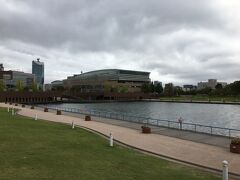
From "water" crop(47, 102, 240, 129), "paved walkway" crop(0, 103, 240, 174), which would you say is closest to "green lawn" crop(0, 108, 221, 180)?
"paved walkway" crop(0, 103, 240, 174)

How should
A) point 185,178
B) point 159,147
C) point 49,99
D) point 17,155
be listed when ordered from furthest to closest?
1. point 49,99
2. point 159,147
3. point 17,155
4. point 185,178

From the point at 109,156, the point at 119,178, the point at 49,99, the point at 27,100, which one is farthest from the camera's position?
the point at 49,99

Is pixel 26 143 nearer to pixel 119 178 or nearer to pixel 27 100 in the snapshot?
pixel 119 178

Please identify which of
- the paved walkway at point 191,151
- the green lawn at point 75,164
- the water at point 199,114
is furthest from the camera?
the water at point 199,114

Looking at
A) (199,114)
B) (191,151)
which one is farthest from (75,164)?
(199,114)

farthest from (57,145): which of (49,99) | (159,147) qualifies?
(49,99)

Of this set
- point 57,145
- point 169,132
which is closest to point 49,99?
point 169,132

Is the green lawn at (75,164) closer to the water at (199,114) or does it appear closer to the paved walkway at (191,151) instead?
the paved walkway at (191,151)

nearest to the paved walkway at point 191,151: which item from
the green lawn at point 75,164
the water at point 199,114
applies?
the green lawn at point 75,164

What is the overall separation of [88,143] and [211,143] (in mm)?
10994

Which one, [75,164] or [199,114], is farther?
[199,114]

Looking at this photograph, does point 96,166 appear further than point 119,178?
Yes

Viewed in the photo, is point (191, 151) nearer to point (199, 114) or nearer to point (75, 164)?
point (75, 164)

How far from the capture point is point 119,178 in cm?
1314
